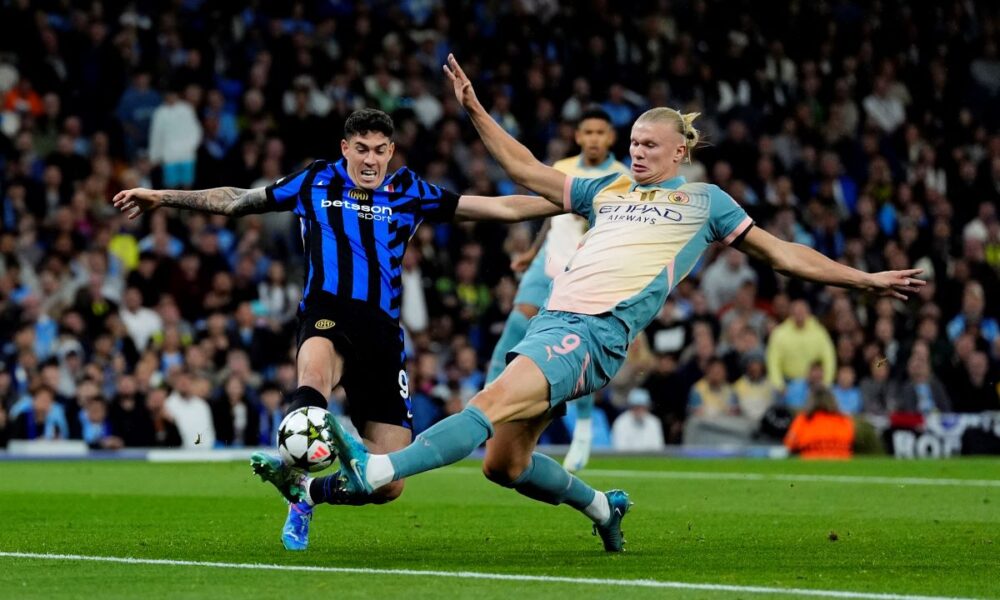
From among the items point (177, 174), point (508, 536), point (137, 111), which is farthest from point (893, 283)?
point (137, 111)

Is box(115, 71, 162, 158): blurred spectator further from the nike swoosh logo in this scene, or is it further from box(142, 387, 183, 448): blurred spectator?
the nike swoosh logo

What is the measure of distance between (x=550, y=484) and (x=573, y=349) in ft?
3.02

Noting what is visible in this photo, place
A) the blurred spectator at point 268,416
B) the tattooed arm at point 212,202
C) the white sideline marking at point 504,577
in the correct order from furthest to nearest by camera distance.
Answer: the blurred spectator at point 268,416 < the tattooed arm at point 212,202 < the white sideline marking at point 504,577

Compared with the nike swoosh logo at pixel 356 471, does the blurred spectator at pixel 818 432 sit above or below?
below

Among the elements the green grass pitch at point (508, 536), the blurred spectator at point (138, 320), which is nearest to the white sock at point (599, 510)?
the green grass pitch at point (508, 536)

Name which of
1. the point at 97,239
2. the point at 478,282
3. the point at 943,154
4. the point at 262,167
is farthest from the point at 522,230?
the point at 943,154

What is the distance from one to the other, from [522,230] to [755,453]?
392 centimetres

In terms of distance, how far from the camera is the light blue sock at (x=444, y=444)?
7398mm

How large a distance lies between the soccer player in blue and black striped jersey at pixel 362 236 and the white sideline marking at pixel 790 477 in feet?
20.6

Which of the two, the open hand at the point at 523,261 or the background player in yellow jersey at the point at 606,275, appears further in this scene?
the open hand at the point at 523,261

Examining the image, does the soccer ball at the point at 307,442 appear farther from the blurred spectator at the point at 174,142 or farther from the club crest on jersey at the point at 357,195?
the blurred spectator at the point at 174,142

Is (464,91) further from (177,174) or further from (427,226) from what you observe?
(427,226)

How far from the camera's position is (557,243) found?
45.9 ft

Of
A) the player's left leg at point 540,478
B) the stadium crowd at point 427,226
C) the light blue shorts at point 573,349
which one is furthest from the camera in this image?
the stadium crowd at point 427,226
